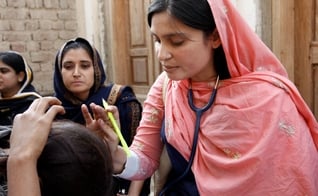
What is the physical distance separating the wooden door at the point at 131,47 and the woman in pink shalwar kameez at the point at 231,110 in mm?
2595

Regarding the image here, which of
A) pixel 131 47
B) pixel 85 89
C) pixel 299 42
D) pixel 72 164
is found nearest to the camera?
pixel 72 164

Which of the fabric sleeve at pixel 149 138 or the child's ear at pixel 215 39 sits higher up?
the child's ear at pixel 215 39

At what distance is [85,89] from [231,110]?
3.68ft

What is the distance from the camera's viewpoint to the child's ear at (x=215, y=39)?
3.44 ft

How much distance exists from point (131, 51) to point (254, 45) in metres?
2.92

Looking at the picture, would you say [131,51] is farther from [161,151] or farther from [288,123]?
[288,123]

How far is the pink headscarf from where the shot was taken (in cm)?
98

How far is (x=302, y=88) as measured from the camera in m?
2.29

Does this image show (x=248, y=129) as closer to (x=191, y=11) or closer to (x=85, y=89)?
(x=191, y=11)

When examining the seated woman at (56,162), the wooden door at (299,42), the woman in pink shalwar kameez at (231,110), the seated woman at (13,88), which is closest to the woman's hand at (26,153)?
the seated woman at (56,162)

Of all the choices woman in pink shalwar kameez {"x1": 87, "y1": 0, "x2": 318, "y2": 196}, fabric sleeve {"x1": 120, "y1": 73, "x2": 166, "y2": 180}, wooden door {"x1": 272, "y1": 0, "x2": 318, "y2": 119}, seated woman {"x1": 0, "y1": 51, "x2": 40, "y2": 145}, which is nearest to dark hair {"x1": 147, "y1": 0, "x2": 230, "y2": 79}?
woman in pink shalwar kameez {"x1": 87, "y1": 0, "x2": 318, "y2": 196}

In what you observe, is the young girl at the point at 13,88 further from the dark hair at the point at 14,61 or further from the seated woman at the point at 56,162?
the seated woman at the point at 56,162

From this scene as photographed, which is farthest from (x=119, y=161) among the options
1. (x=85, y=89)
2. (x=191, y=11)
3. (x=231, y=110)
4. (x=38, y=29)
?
(x=38, y=29)

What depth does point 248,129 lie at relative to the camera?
1009 mm
